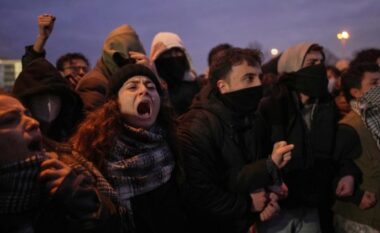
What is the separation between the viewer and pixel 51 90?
8.13ft

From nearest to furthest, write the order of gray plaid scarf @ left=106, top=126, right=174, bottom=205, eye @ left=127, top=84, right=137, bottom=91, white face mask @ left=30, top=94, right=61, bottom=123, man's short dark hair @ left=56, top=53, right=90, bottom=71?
1. gray plaid scarf @ left=106, top=126, right=174, bottom=205
2. white face mask @ left=30, top=94, right=61, bottom=123
3. eye @ left=127, top=84, right=137, bottom=91
4. man's short dark hair @ left=56, top=53, right=90, bottom=71

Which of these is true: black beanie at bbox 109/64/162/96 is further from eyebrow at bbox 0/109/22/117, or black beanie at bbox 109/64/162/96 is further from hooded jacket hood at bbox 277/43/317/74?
hooded jacket hood at bbox 277/43/317/74

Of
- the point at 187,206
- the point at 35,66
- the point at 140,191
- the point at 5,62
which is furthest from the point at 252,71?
the point at 5,62

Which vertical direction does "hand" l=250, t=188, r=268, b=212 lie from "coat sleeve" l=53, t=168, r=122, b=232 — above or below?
below

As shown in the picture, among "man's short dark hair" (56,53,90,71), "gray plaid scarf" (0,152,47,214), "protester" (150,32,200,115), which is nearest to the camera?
"gray plaid scarf" (0,152,47,214)

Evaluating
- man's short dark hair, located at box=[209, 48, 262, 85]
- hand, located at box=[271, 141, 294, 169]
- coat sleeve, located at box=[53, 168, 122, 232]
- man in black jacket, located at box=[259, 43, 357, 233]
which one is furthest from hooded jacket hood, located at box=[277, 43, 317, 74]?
coat sleeve, located at box=[53, 168, 122, 232]

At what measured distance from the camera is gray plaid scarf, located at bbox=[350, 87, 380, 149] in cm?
332

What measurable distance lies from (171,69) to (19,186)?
10.4ft

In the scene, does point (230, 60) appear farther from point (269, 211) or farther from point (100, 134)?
point (100, 134)

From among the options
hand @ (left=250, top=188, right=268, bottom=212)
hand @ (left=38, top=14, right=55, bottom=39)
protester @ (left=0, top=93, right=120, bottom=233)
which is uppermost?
hand @ (left=38, top=14, right=55, bottom=39)

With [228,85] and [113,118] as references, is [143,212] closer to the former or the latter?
[113,118]

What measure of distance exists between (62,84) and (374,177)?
2.75 metres

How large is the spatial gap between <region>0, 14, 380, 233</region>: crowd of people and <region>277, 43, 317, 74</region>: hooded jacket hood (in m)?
0.01

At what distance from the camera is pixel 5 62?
813 inches
